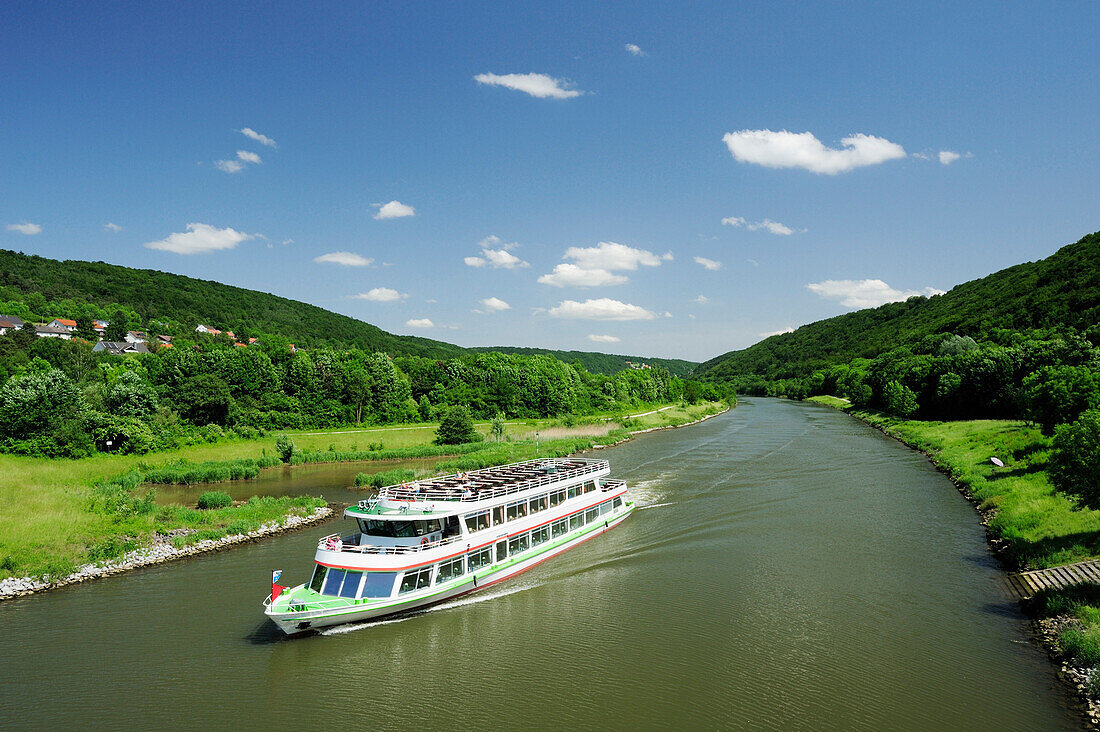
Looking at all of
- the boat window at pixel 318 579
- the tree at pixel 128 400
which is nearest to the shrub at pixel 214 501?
the boat window at pixel 318 579

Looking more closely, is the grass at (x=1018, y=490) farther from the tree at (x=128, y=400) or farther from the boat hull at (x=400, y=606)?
the tree at (x=128, y=400)

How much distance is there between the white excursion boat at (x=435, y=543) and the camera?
22.9m

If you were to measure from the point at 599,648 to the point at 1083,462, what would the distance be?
2047 centimetres

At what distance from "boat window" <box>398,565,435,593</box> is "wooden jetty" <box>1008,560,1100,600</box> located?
25.4 metres

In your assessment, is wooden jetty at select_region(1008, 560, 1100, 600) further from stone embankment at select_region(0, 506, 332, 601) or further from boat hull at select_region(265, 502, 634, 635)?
stone embankment at select_region(0, 506, 332, 601)

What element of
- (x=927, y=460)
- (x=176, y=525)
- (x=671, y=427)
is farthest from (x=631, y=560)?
(x=671, y=427)

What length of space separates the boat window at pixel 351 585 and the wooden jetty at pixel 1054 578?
27.8 metres

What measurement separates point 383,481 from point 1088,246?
18833cm

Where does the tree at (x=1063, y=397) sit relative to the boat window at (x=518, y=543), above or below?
above

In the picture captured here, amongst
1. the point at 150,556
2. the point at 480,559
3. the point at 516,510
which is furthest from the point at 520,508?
the point at 150,556

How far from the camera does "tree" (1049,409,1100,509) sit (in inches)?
877

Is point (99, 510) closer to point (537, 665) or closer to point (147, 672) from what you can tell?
point (147, 672)

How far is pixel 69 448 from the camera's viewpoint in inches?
2073

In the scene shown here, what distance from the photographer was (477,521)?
91.4 ft
